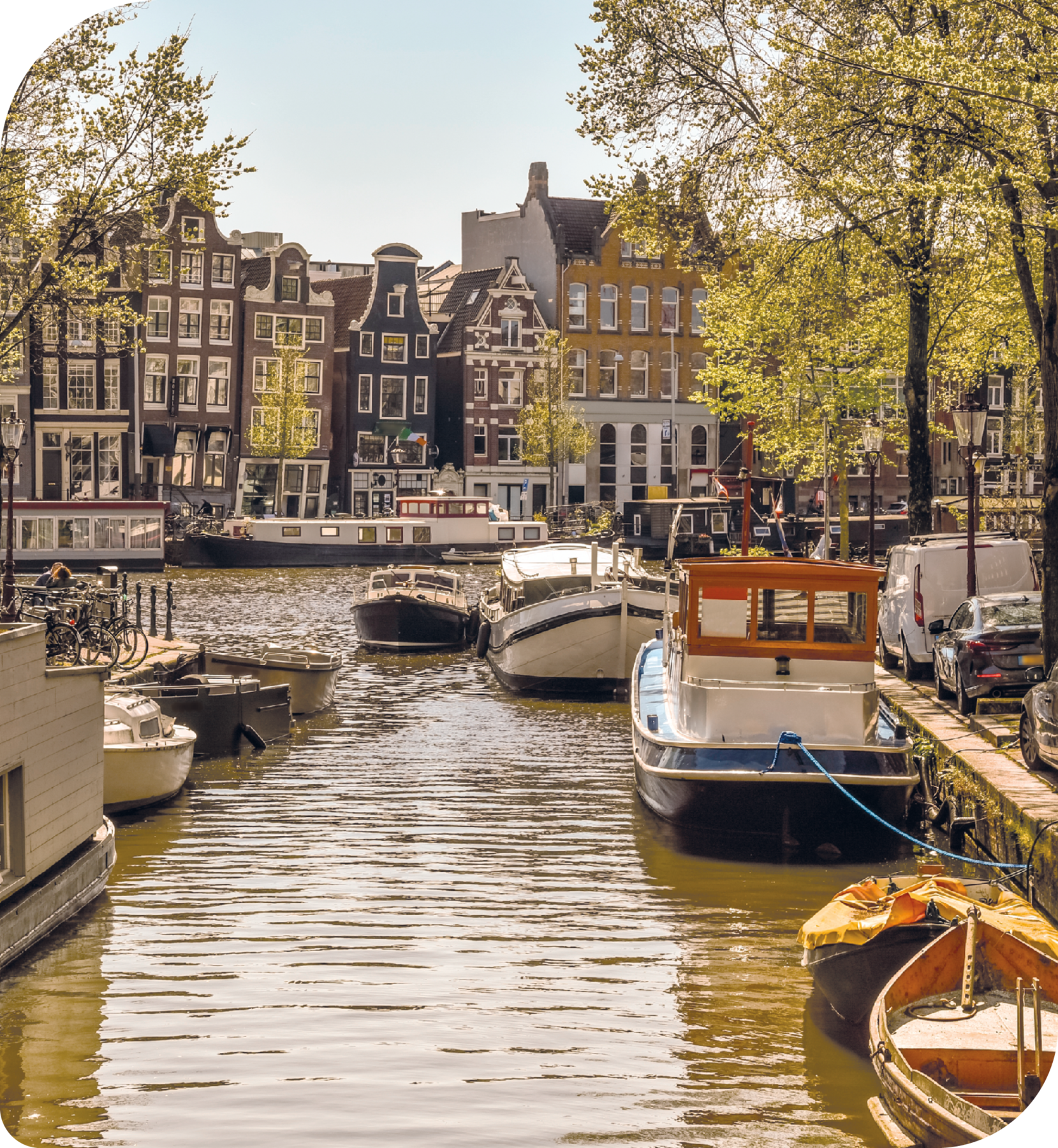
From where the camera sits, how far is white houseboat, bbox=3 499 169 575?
52312 mm

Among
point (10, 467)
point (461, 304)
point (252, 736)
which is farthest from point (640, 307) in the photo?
point (252, 736)

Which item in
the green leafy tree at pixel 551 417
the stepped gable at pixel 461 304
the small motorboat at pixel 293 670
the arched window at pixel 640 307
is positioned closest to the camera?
the small motorboat at pixel 293 670

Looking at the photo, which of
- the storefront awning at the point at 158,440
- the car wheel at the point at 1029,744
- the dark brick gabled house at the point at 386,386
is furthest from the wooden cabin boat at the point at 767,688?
the dark brick gabled house at the point at 386,386

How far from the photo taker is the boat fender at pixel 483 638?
32.4 m

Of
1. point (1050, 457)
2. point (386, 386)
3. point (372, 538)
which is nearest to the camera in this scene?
point (1050, 457)

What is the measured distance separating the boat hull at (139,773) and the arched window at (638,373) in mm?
62096

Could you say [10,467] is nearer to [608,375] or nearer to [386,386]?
[386,386]

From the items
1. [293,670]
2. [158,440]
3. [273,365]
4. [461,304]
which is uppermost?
[461,304]

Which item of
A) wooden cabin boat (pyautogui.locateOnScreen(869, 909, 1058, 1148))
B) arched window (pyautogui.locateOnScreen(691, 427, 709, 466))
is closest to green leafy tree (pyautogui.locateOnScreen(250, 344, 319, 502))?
arched window (pyautogui.locateOnScreen(691, 427, 709, 466))

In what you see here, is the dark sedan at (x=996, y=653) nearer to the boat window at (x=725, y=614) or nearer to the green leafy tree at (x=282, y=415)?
the boat window at (x=725, y=614)

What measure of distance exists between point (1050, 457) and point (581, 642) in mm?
11097

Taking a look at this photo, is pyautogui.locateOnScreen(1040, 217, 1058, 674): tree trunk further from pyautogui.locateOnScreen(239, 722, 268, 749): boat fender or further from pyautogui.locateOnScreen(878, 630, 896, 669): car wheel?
pyautogui.locateOnScreen(239, 722, 268, 749): boat fender

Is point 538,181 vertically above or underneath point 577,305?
above

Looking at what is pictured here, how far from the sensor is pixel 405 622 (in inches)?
1331
